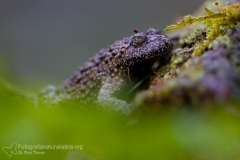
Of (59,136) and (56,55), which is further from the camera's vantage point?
(56,55)

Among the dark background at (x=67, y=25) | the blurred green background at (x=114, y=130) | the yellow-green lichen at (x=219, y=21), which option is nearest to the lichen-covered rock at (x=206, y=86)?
the blurred green background at (x=114, y=130)

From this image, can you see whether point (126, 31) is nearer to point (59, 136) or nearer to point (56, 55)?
point (56, 55)

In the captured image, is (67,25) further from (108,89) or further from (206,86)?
(206,86)

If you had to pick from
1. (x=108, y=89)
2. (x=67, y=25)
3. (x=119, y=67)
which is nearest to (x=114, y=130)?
(x=108, y=89)

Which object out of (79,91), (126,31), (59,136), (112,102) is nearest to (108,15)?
(126,31)

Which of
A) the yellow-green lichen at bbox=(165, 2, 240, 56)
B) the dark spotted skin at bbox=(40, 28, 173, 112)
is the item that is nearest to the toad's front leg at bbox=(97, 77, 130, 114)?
the dark spotted skin at bbox=(40, 28, 173, 112)

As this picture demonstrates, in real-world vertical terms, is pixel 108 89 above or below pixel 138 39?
below
